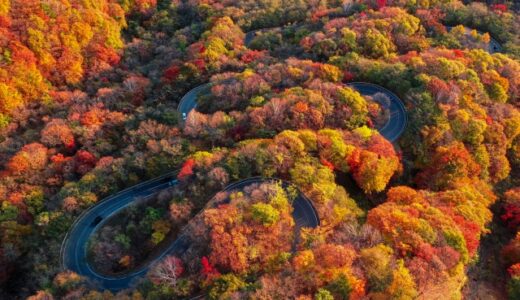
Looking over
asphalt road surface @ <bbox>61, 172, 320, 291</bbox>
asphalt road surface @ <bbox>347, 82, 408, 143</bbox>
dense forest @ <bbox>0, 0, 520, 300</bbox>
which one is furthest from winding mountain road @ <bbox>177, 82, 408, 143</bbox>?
asphalt road surface @ <bbox>61, 172, 320, 291</bbox>

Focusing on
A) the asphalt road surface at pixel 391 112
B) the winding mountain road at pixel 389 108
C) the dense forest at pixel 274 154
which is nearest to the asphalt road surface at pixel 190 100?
the winding mountain road at pixel 389 108

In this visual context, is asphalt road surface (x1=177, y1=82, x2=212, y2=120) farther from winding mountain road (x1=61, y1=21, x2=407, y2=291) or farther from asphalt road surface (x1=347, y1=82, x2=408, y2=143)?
asphalt road surface (x1=347, y1=82, x2=408, y2=143)

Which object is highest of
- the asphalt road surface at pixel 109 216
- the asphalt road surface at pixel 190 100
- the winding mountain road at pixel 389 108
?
the winding mountain road at pixel 389 108

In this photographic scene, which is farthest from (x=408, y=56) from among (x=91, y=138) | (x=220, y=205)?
(x=91, y=138)

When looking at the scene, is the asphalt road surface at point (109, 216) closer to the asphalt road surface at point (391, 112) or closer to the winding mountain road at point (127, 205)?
the winding mountain road at point (127, 205)

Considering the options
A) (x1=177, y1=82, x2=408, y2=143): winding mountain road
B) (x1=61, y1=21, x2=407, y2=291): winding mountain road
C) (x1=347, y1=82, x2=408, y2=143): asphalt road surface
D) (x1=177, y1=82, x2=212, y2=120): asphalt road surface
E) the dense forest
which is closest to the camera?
the dense forest

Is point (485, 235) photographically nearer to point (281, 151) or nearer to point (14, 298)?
point (281, 151)
